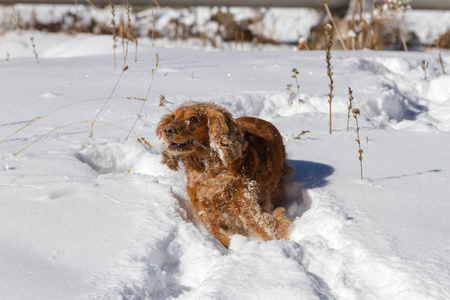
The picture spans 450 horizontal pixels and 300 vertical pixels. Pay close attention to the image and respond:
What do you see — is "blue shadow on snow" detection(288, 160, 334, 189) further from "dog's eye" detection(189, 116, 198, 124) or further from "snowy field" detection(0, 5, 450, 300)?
"dog's eye" detection(189, 116, 198, 124)

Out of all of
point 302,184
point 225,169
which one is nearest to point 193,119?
point 225,169

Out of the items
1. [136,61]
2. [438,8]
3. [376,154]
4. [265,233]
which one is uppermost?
[438,8]

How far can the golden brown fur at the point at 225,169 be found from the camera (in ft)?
7.75

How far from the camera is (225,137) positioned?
2.33m

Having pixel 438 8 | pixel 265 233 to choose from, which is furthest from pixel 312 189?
pixel 438 8

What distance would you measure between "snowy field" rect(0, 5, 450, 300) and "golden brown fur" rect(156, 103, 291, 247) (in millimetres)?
102

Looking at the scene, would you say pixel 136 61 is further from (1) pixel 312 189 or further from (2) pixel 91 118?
(1) pixel 312 189

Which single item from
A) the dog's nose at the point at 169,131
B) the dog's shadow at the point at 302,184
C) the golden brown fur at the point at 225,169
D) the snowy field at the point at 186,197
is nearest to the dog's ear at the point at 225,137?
the golden brown fur at the point at 225,169

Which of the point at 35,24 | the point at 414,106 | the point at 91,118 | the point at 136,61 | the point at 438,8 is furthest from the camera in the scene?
the point at 438,8

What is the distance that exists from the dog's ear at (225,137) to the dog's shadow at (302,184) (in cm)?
49

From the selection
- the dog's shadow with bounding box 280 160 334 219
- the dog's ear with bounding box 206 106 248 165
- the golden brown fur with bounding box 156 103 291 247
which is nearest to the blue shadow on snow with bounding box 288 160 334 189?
the dog's shadow with bounding box 280 160 334 219

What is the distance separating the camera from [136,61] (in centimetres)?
484

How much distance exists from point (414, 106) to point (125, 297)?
3310 mm

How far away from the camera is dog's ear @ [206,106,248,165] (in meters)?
2.34
